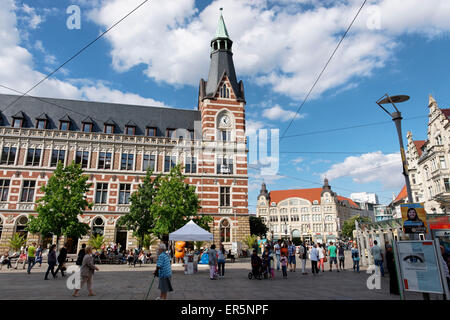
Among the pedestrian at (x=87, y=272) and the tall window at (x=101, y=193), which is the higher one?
the tall window at (x=101, y=193)

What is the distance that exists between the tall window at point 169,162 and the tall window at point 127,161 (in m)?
3.87

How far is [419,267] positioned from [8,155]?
119 feet

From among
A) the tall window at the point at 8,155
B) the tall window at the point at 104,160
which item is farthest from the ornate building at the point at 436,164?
the tall window at the point at 8,155

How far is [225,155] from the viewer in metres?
34.6

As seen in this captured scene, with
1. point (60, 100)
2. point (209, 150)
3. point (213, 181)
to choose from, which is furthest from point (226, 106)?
point (60, 100)

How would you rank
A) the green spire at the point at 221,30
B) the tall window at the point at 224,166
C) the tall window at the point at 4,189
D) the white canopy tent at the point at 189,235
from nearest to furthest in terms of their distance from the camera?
the white canopy tent at the point at 189,235
the tall window at the point at 4,189
the tall window at the point at 224,166
the green spire at the point at 221,30

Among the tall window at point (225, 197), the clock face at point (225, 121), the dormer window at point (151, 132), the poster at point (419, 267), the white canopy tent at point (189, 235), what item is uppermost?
the clock face at point (225, 121)

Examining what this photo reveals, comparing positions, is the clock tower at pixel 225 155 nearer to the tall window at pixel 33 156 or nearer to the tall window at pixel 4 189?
the tall window at pixel 33 156

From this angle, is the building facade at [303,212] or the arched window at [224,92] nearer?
the arched window at [224,92]

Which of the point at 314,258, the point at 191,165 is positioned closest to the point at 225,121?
the point at 191,165

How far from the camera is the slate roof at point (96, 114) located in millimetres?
32156

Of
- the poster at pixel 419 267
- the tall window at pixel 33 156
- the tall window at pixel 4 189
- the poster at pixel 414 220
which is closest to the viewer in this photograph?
the poster at pixel 419 267

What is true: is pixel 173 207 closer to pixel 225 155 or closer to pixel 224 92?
pixel 225 155
